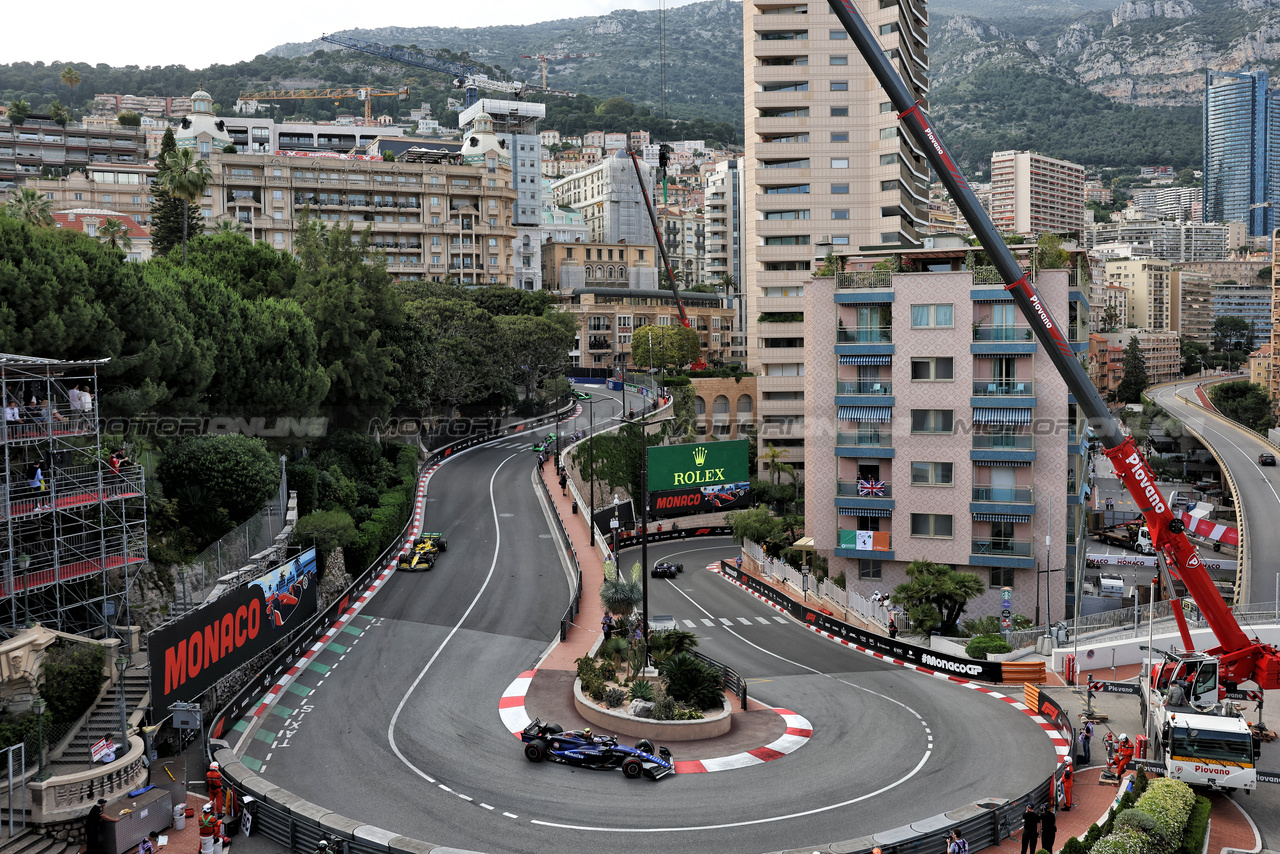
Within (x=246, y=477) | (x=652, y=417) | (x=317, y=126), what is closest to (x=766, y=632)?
(x=246, y=477)

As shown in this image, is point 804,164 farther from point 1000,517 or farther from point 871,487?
point 1000,517

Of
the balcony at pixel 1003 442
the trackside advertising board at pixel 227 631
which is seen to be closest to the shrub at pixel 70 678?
the trackside advertising board at pixel 227 631

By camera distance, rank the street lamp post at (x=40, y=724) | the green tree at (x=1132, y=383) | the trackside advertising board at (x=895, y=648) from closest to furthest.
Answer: the street lamp post at (x=40, y=724), the trackside advertising board at (x=895, y=648), the green tree at (x=1132, y=383)

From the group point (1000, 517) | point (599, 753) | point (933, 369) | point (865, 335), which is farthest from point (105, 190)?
point (599, 753)

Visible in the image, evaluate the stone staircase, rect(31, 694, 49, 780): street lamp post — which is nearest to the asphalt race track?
the stone staircase

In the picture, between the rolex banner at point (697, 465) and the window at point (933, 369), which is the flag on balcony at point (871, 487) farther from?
the rolex banner at point (697, 465)

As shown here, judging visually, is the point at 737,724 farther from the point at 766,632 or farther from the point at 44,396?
the point at 44,396
